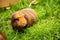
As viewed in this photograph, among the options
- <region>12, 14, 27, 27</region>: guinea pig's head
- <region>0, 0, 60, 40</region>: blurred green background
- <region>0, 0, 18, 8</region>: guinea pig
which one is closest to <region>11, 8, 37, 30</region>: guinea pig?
<region>12, 14, 27, 27</region>: guinea pig's head

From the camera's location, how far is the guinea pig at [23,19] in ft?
14.8

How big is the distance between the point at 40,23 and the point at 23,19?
568mm

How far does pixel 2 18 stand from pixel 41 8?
0.97 m

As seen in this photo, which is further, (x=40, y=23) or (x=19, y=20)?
(x=40, y=23)

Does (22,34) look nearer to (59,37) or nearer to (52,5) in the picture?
(59,37)

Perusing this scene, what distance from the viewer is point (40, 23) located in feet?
16.4

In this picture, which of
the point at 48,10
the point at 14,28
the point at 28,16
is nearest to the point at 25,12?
the point at 28,16

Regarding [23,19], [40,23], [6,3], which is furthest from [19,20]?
[6,3]

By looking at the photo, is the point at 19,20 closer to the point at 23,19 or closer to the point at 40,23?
the point at 23,19

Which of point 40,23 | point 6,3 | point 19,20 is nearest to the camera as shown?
point 19,20

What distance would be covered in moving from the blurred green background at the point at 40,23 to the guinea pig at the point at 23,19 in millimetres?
113

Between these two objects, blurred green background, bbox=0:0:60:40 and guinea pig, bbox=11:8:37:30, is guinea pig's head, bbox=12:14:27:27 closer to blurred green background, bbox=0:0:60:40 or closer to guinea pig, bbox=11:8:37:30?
guinea pig, bbox=11:8:37:30

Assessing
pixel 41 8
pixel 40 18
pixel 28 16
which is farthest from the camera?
pixel 41 8

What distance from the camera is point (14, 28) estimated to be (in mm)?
4695
